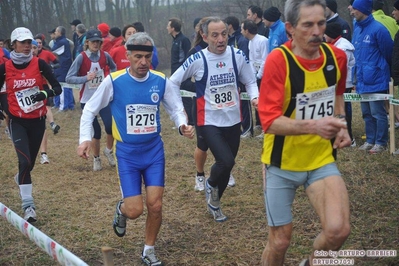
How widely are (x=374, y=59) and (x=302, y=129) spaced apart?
19.5 ft

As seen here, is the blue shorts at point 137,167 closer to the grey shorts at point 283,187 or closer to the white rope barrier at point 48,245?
the white rope barrier at point 48,245

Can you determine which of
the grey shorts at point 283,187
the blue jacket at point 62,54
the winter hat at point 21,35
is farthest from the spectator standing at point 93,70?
the blue jacket at point 62,54

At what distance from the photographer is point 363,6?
9211 millimetres

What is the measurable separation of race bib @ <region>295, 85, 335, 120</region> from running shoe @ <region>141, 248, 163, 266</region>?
217cm

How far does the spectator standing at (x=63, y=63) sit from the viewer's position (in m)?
18.5

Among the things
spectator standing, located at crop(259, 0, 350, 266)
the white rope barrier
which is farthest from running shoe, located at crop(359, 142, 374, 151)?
the white rope barrier

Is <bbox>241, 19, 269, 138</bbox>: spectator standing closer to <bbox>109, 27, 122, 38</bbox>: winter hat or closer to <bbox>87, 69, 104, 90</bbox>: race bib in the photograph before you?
<bbox>87, 69, 104, 90</bbox>: race bib

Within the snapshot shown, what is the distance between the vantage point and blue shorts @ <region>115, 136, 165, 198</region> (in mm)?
5531

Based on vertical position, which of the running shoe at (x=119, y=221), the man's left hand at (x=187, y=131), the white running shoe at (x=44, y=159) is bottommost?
the white running shoe at (x=44, y=159)

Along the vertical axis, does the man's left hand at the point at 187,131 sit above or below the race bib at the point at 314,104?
below

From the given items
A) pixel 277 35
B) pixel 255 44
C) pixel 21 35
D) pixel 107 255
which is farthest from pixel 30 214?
pixel 255 44

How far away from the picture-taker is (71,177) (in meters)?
9.88

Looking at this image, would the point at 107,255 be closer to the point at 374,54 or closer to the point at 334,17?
the point at 374,54

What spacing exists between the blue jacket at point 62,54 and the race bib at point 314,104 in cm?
1509
